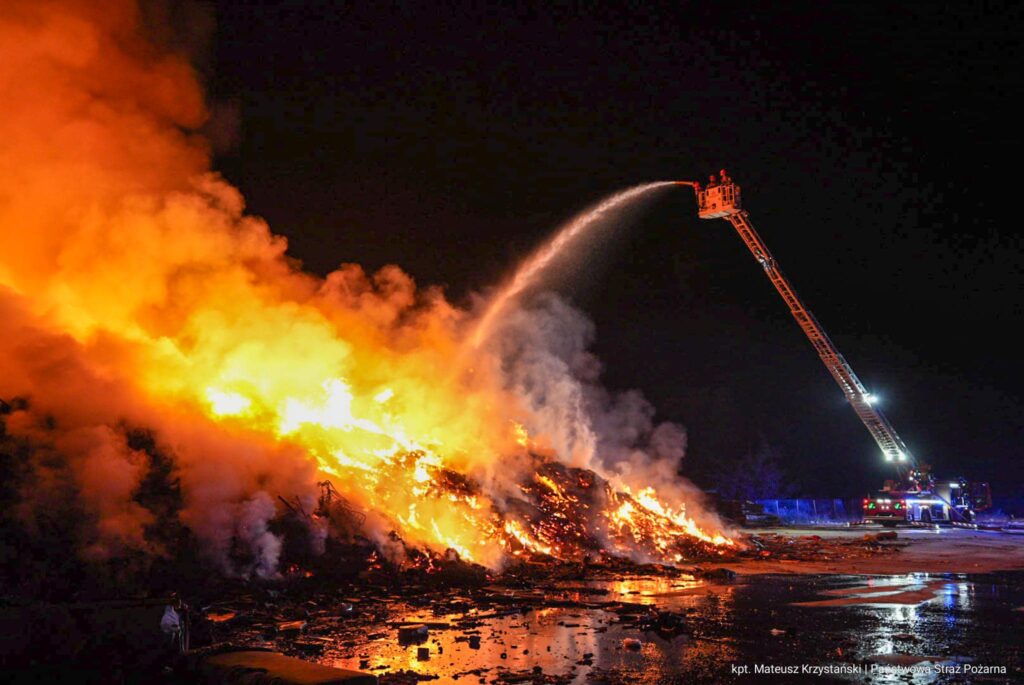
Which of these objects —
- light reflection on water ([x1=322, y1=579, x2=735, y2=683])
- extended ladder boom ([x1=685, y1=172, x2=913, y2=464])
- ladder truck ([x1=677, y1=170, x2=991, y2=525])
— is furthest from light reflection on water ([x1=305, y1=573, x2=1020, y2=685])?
ladder truck ([x1=677, y1=170, x2=991, y2=525])

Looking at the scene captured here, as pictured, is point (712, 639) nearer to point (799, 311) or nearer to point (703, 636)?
point (703, 636)

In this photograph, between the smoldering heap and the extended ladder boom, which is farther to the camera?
the extended ladder boom

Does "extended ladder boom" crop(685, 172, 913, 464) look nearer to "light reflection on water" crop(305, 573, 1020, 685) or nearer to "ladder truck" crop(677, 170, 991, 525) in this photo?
"ladder truck" crop(677, 170, 991, 525)

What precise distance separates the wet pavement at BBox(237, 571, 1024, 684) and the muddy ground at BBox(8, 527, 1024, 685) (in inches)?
1.3

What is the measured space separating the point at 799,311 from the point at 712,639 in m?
28.3

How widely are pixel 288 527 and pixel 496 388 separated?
37.4 feet

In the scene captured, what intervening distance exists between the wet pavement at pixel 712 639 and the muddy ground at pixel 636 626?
0.11 feet

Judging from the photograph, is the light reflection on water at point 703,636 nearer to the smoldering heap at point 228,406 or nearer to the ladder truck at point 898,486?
the smoldering heap at point 228,406

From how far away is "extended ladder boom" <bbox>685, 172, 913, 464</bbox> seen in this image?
26891 mm

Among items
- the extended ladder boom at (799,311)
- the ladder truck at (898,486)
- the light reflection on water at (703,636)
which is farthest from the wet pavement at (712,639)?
the ladder truck at (898,486)

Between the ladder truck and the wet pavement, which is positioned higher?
the ladder truck

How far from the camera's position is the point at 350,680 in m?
6.57

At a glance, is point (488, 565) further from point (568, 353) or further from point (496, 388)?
point (568, 353)

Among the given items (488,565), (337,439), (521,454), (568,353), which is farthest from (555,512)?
(568,353)
